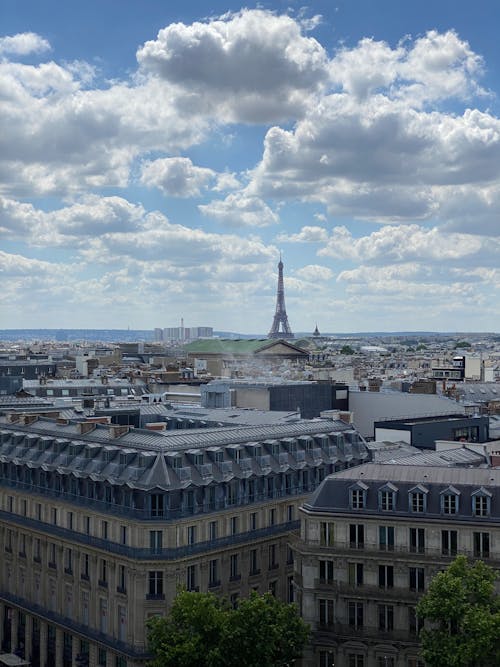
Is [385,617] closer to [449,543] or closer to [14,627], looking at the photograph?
[449,543]

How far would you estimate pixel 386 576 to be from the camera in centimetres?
5272

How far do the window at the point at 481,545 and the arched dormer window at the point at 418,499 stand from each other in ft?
10.4

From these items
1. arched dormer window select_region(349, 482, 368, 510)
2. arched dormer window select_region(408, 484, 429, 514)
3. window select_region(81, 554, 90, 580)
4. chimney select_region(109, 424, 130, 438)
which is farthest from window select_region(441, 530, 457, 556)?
window select_region(81, 554, 90, 580)

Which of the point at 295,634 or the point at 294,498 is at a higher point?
the point at 294,498

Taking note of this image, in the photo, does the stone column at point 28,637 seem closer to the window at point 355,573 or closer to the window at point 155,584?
the window at point 155,584

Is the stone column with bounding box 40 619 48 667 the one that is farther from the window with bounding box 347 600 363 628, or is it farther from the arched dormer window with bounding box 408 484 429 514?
the arched dormer window with bounding box 408 484 429 514

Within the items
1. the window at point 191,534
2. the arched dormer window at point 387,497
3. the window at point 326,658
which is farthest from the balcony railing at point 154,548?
the arched dormer window at point 387,497

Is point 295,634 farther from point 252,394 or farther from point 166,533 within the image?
point 252,394

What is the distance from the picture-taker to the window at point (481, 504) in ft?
170

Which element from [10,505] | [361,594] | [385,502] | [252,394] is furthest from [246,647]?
[252,394]

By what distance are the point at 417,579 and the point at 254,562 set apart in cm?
1313

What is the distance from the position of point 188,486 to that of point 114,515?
5119 millimetres

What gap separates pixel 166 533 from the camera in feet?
184

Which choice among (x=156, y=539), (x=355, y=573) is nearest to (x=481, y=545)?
(x=355, y=573)
